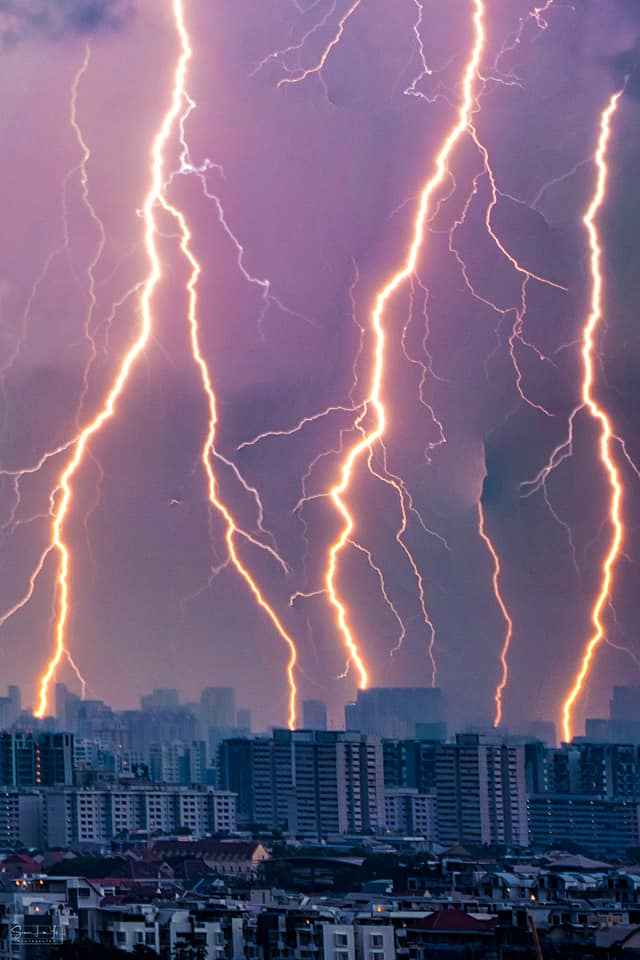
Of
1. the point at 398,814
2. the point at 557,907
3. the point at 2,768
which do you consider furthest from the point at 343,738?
the point at 557,907

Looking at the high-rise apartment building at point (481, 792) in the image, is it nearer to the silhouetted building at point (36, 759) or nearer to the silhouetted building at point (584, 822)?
the silhouetted building at point (584, 822)

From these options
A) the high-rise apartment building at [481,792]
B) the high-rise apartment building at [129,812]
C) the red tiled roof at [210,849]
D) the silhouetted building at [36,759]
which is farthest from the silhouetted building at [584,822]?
the silhouetted building at [36,759]

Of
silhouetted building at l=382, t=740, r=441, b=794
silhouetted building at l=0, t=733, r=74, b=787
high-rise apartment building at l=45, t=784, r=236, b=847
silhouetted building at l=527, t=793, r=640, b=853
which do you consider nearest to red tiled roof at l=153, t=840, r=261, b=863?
high-rise apartment building at l=45, t=784, r=236, b=847

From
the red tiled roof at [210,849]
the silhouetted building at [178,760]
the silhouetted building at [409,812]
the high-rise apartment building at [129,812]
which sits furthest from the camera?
the silhouetted building at [178,760]

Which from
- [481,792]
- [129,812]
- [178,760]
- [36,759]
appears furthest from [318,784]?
[178,760]

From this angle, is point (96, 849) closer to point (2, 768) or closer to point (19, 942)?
point (2, 768)

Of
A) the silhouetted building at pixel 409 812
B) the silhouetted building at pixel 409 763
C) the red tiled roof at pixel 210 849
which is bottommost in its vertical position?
the red tiled roof at pixel 210 849
